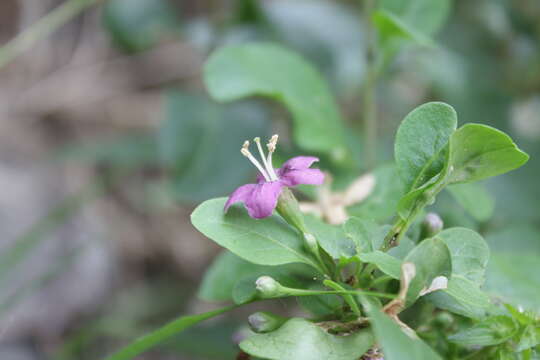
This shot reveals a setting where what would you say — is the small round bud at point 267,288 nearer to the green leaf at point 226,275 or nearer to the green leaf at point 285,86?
the green leaf at point 226,275

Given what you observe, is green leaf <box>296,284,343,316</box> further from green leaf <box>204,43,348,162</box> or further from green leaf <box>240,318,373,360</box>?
green leaf <box>204,43,348,162</box>

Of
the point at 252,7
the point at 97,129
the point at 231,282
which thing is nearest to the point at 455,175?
the point at 231,282

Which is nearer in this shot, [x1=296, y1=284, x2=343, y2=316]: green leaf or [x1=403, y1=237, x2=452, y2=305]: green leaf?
[x1=403, y1=237, x2=452, y2=305]: green leaf

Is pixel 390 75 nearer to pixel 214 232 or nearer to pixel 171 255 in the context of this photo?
pixel 171 255

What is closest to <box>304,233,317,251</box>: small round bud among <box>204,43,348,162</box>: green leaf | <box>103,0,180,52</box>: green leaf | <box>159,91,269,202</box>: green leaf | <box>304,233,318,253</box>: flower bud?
<box>304,233,318,253</box>: flower bud

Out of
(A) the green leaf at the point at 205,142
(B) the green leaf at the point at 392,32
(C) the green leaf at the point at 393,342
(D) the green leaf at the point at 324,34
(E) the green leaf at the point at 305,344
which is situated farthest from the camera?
(D) the green leaf at the point at 324,34

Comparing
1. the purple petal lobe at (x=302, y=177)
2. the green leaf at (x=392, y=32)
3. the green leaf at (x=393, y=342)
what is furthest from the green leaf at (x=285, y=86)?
the green leaf at (x=393, y=342)

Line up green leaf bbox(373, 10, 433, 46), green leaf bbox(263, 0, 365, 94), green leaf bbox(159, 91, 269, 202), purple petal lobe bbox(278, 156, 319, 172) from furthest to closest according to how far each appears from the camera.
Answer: green leaf bbox(263, 0, 365, 94) < green leaf bbox(159, 91, 269, 202) < green leaf bbox(373, 10, 433, 46) < purple petal lobe bbox(278, 156, 319, 172)
